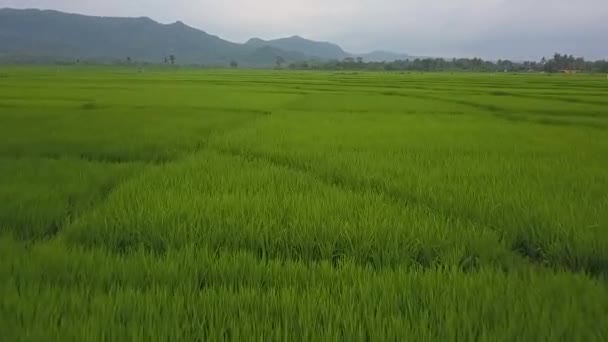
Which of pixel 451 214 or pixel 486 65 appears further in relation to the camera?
pixel 486 65

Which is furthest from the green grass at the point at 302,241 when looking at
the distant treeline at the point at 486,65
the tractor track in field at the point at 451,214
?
the distant treeline at the point at 486,65

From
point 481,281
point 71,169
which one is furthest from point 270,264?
point 71,169

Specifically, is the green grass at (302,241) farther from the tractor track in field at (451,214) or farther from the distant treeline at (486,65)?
the distant treeline at (486,65)

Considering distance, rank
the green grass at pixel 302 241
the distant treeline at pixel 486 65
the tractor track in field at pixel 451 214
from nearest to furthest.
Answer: the green grass at pixel 302 241 < the tractor track in field at pixel 451 214 < the distant treeline at pixel 486 65

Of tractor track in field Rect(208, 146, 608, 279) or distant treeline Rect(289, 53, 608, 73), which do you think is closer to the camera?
tractor track in field Rect(208, 146, 608, 279)

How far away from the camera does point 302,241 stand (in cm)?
262

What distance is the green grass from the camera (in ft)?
5.33

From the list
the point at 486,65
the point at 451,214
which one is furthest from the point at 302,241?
the point at 486,65

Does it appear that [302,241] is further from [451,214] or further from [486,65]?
[486,65]

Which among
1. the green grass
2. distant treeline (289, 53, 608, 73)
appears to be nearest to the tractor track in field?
the green grass

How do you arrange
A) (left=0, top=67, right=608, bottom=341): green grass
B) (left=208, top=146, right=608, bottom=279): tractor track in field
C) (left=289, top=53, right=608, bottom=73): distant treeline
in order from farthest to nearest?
1. (left=289, top=53, right=608, bottom=73): distant treeline
2. (left=208, top=146, right=608, bottom=279): tractor track in field
3. (left=0, top=67, right=608, bottom=341): green grass

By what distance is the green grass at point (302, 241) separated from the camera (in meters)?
1.62

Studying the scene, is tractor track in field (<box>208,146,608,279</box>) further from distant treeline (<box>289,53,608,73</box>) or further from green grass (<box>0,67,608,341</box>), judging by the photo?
distant treeline (<box>289,53,608,73</box>)

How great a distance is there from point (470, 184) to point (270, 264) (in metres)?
2.44
